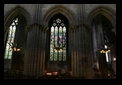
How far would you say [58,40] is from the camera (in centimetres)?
2259

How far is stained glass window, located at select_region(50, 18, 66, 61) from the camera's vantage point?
22.1 meters

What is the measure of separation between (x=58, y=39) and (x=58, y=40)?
0.16 meters

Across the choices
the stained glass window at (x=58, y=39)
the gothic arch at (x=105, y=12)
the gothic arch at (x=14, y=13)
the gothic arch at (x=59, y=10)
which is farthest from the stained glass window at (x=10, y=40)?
the gothic arch at (x=105, y=12)

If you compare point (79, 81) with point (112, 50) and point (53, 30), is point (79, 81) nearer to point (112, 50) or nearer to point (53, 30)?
point (53, 30)

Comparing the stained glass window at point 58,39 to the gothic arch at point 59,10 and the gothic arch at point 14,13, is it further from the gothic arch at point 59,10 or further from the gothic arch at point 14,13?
the gothic arch at point 14,13

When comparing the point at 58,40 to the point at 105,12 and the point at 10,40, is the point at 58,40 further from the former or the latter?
the point at 105,12

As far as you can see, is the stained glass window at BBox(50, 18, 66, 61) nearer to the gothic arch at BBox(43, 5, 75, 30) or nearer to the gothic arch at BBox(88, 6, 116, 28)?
the gothic arch at BBox(43, 5, 75, 30)

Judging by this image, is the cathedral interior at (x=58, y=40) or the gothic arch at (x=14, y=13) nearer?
the cathedral interior at (x=58, y=40)

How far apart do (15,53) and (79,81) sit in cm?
1935

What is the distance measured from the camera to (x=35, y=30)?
17.5m

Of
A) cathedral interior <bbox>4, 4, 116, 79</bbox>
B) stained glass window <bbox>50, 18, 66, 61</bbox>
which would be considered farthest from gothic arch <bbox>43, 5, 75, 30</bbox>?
stained glass window <bbox>50, 18, 66, 61</bbox>

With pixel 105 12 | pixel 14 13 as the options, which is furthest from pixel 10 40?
pixel 105 12

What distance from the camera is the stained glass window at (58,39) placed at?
72.6 feet
